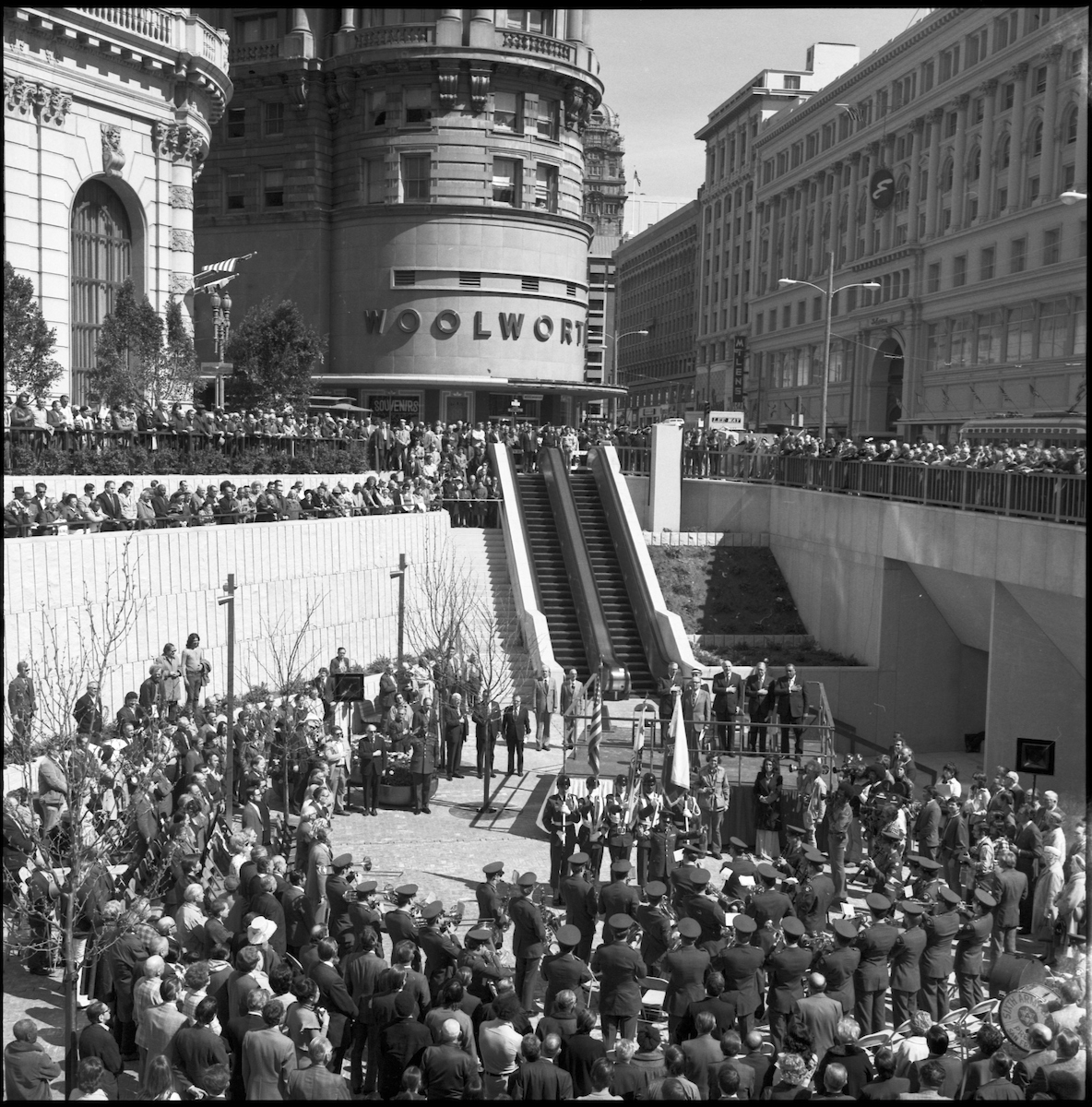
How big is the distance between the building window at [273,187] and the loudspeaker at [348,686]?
141ft

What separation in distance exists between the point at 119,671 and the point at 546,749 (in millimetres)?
8619

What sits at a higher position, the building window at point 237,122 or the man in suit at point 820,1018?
the building window at point 237,122

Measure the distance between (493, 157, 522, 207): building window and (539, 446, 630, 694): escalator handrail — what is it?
2257 cm

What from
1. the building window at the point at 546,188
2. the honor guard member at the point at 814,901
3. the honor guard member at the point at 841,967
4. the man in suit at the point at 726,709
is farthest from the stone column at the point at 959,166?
the honor guard member at the point at 841,967

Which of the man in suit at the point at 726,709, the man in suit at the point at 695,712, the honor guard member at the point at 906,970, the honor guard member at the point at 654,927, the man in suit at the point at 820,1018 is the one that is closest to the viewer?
the man in suit at the point at 820,1018

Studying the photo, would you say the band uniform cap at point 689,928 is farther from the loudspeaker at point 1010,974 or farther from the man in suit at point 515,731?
the man in suit at point 515,731

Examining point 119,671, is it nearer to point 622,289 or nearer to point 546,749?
point 546,749

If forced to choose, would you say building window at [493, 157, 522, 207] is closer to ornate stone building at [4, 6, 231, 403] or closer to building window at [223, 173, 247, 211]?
building window at [223, 173, 247, 211]

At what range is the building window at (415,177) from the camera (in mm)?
55875

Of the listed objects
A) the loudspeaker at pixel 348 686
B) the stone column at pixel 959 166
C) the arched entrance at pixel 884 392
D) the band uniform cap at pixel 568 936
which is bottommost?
the band uniform cap at pixel 568 936

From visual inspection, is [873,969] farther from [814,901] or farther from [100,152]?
[100,152]

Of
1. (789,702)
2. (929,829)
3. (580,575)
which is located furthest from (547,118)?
(929,829)

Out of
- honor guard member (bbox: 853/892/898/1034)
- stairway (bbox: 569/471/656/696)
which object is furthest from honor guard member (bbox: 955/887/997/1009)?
stairway (bbox: 569/471/656/696)

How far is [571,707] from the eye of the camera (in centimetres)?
2555
